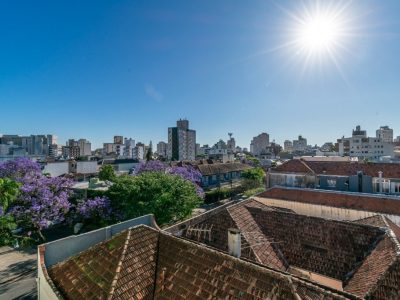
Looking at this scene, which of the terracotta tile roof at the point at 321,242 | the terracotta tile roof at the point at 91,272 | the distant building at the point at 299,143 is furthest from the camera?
the distant building at the point at 299,143

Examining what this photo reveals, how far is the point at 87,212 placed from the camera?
2084 centimetres

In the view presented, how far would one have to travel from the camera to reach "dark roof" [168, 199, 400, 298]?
9406 mm

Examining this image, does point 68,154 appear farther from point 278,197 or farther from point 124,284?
point 124,284

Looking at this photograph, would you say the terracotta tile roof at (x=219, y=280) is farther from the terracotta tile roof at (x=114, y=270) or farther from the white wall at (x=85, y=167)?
the white wall at (x=85, y=167)

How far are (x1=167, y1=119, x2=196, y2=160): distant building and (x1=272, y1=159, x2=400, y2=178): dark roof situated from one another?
251ft

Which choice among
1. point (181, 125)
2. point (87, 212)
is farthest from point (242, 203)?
point (181, 125)

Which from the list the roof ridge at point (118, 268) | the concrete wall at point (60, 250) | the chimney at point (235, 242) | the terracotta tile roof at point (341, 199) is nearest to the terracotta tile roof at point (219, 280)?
the roof ridge at point (118, 268)

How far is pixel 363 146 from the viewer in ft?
246

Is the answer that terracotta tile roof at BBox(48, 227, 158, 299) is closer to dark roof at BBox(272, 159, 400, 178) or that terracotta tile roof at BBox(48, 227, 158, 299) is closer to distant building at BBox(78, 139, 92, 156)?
dark roof at BBox(272, 159, 400, 178)

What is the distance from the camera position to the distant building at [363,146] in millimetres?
68637

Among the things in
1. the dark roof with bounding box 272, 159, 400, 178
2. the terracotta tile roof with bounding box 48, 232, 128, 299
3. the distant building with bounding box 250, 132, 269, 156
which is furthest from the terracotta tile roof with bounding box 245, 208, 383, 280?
the distant building with bounding box 250, 132, 269, 156

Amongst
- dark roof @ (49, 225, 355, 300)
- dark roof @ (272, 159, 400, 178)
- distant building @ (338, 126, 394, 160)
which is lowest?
dark roof @ (49, 225, 355, 300)

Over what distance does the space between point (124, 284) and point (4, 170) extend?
24.0 metres

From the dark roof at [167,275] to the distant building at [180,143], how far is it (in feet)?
310
